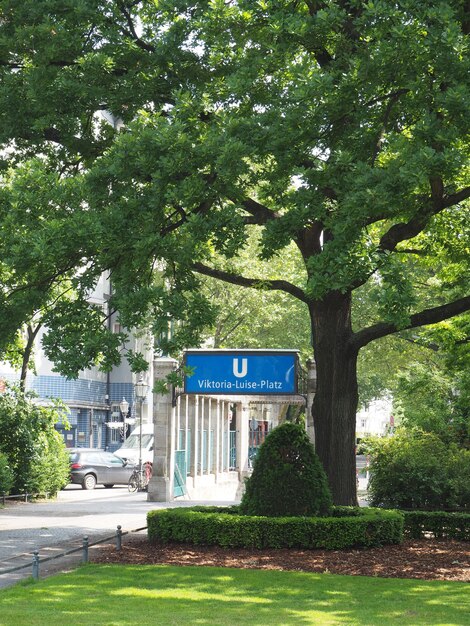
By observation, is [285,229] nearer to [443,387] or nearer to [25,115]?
[25,115]

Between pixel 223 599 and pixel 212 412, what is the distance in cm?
2731

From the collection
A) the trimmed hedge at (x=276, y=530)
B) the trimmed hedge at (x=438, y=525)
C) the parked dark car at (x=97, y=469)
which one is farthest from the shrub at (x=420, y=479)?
the parked dark car at (x=97, y=469)

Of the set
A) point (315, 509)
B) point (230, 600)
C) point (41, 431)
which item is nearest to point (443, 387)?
point (41, 431)

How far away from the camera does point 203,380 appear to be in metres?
29.3

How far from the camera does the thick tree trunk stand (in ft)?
64.6

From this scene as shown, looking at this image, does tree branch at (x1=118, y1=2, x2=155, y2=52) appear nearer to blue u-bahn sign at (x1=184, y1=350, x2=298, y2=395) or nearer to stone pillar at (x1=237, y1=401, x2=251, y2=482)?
blue u-bahn sign at (x1=184, y1=350, x2=298, y2=395)

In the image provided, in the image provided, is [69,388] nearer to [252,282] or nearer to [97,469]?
[97,469]

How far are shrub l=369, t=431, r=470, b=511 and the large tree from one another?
187 inches

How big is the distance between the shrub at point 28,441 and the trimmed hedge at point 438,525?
14.3 m

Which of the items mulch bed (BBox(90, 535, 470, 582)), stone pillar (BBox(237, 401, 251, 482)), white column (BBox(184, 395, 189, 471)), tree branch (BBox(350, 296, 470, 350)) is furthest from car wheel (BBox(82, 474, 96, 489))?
tree branch (BBox(350, 296, 470, 350))

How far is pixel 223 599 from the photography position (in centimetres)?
1248

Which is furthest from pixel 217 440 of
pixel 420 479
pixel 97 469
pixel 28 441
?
pixel 420 479

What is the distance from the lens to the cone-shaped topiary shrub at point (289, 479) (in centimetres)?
1753

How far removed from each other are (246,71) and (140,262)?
3308mm
